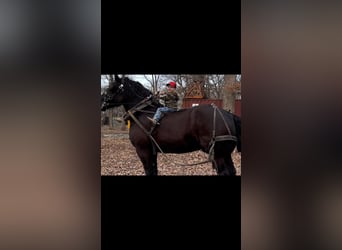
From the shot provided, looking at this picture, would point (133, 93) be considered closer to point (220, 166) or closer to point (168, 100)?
point (168, 100)

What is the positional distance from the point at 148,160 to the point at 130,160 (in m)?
0.22

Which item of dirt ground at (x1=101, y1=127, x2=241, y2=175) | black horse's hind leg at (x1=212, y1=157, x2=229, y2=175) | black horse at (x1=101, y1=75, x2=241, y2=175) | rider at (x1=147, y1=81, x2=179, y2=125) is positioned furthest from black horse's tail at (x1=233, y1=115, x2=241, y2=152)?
rider at (x1=147, y1=81, x2=179, y2=125)

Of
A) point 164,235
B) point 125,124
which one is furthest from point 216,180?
point 125,124

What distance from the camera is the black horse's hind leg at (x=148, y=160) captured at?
4.84 m

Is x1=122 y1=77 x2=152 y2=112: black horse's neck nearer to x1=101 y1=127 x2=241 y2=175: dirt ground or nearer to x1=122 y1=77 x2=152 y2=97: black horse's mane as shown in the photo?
x1=122 y1=77 x2=152 y2=97: black horse's mane

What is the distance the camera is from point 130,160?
15.9ft

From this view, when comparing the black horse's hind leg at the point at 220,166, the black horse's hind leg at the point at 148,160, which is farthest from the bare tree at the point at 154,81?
the black horse's hind leg at the point at 220,166

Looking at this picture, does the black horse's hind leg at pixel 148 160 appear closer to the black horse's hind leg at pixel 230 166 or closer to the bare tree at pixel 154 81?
the bare tree at pixel 154 81

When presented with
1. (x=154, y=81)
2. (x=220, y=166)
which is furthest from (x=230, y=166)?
A: (x=154, y=81)

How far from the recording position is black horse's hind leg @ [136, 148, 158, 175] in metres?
4.84
